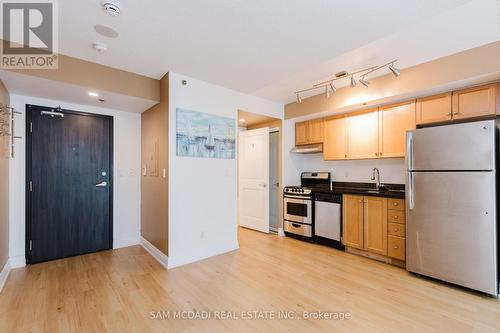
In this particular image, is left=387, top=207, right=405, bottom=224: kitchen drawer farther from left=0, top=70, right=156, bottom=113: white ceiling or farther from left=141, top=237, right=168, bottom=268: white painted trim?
left=0, top=70, right=156, bottom=113: white ceiling

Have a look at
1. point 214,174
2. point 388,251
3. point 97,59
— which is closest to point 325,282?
point 388,251

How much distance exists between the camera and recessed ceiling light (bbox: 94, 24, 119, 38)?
2.19 m

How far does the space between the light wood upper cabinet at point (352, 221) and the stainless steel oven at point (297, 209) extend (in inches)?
24.9

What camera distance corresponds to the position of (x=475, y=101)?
2.76 m

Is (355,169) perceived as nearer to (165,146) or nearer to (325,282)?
(325,282)

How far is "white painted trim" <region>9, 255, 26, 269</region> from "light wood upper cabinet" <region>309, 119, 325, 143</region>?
466 cm

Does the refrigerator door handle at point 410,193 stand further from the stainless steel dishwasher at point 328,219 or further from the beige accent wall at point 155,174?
the beige accent wall at point 155,174

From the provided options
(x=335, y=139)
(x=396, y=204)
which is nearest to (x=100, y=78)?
(x=335, y=139)

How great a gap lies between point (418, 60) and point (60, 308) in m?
4.61

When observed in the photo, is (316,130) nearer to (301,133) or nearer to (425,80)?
(301,133)

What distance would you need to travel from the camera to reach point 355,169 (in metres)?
4.30

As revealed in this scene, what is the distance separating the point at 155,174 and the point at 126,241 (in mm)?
1372

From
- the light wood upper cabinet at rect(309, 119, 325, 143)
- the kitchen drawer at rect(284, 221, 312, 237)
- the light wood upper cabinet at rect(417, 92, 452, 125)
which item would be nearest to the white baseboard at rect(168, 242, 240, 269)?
the kitchen drawer at rect(284, 221, 312, 237)

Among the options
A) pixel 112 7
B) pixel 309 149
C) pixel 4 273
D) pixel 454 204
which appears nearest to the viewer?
pixel 112 7
